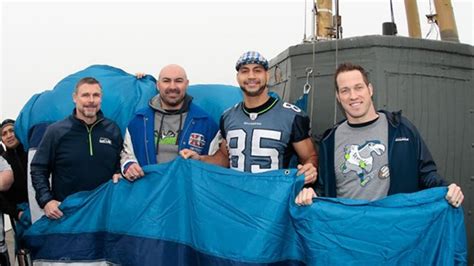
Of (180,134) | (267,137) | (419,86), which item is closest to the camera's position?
(267,137)

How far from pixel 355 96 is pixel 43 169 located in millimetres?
2498

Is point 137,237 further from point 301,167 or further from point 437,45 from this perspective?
point 437,45

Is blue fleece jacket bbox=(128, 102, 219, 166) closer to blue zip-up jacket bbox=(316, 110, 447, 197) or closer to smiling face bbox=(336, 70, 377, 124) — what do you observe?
smiling face bbox=(336, 70, 377, 124)

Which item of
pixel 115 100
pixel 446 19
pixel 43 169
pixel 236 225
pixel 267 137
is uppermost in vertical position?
pixel 446 19

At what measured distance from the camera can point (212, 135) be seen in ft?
13.6

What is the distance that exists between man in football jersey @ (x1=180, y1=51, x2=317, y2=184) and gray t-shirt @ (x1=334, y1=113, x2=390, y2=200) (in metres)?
0.42

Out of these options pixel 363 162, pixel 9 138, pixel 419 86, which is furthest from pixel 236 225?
pixel 9 138

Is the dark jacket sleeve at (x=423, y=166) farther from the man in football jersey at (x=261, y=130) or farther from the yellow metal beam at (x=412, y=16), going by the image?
the yellow metal beam at (x=412, y=16)

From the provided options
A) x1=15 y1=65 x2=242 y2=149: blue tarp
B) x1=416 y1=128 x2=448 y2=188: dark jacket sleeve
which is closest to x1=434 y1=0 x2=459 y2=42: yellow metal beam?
x1=15 y1=65 x2=242 y2=149: blue tarp

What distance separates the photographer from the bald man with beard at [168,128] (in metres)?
4.02

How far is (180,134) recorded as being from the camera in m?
4.05

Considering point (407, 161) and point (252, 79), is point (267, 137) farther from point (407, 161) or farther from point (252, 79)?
point (407, 161)

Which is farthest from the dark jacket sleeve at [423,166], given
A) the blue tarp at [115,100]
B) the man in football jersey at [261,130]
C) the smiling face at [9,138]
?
the smiling face at [9,138]

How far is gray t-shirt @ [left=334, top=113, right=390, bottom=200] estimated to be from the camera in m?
3.04
